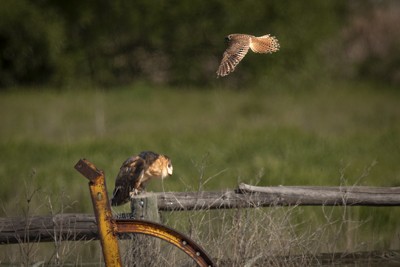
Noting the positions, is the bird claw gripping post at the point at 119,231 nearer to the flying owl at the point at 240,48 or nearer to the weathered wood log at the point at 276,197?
the weathered wood log at the point at 276,197

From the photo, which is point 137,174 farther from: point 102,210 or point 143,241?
point 102,210

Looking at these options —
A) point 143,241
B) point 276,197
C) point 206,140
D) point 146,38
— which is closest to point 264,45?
point 276,197

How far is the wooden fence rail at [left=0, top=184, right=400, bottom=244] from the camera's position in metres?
6.69

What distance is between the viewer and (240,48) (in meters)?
6.77

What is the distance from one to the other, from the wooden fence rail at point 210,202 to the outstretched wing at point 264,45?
0.87 m

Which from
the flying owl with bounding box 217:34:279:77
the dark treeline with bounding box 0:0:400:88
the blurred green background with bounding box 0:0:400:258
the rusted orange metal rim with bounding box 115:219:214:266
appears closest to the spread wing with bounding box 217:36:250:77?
the flying owl with bounding box 217:34:279:77

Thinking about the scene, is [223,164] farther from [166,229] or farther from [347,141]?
[166,229]

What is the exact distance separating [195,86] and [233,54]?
1538 cm

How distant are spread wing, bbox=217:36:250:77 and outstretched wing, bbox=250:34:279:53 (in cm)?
5

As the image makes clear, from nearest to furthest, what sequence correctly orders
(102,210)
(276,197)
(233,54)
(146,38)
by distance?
(102,210)
(233,54)
(276,197)
(146,38)

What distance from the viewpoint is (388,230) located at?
350 inches

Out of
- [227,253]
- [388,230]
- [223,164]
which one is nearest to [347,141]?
[223,164]

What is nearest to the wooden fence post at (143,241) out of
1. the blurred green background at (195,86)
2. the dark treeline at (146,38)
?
the blurred green background at (195,86)

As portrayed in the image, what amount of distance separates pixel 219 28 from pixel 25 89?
4.07 meters
